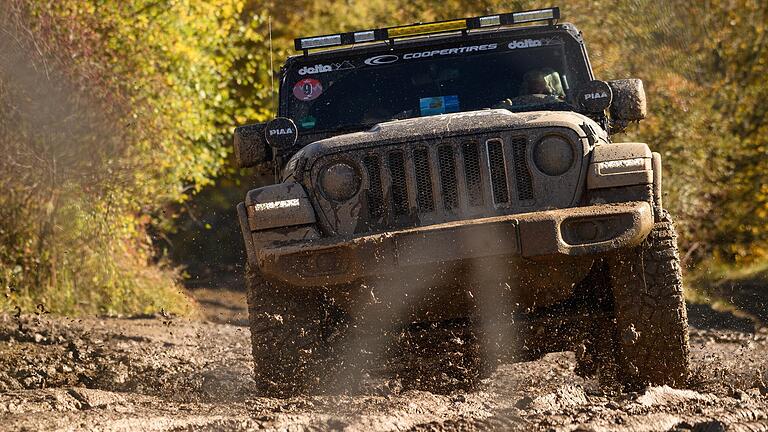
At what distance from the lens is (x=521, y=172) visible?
20.6 feet

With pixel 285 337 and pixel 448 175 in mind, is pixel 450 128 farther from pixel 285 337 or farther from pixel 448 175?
pixel 285 337

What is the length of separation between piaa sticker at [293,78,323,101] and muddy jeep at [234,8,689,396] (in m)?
0.98

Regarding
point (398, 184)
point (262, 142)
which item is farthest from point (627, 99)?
point (262, 142)

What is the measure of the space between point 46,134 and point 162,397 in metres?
5.84

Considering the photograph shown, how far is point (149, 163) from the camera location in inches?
528

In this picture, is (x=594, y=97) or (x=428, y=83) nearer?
(x=594, y=97)

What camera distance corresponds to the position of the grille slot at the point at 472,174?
20.6 ft

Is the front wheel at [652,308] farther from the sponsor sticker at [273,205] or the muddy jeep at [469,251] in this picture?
the sponsor sticker at [273,205]

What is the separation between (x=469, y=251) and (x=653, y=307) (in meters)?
0.97

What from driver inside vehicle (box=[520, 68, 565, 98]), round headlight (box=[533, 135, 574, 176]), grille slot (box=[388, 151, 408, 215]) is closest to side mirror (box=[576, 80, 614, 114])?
driver inside vehicle (box=[520, 68, 565, 98])

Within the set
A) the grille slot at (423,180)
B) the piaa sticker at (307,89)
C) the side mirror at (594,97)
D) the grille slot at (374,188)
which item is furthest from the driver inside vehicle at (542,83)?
the grille slot at (374,188)

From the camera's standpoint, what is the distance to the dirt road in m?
5.38

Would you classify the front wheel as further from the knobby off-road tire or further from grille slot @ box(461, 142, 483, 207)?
the knobby off-road tire

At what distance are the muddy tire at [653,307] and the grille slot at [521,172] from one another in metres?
0.51
